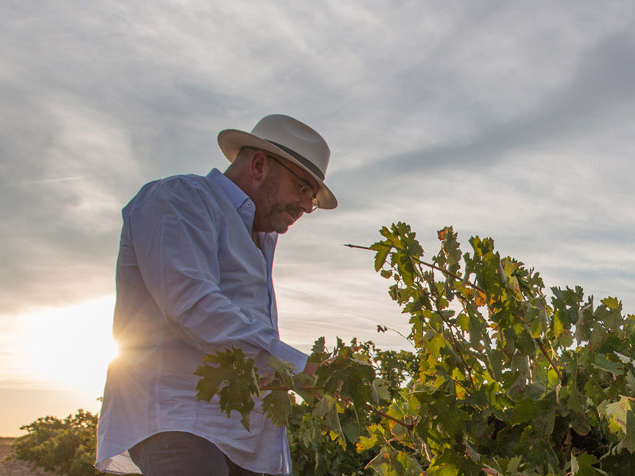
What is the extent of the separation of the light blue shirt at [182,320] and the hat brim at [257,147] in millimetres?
386

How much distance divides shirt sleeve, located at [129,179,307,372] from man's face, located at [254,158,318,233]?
44cm

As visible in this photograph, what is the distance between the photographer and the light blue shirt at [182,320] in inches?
86.7

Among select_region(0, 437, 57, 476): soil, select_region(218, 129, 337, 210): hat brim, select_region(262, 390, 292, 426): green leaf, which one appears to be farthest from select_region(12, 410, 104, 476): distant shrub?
select_region(262, 390, 292, 426): green leaf

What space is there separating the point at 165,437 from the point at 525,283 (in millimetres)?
1590

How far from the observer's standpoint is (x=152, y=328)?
2494mm

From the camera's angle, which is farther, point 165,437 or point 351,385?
point 165,437

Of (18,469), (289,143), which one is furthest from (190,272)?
(18,469)

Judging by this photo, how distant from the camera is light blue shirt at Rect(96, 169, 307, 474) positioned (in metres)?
2.20

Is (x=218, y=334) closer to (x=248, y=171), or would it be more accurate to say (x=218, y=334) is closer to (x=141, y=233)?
(x=141, y=233)

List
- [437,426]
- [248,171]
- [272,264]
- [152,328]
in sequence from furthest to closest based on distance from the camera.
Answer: [272,264] < [248,171] < [152,328] < [437,426]

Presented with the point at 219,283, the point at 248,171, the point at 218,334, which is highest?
the point at 248,171

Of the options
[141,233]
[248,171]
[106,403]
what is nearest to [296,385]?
[141,233]

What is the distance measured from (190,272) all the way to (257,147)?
1059mm

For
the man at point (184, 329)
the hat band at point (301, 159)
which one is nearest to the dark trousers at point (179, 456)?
the man at point (184, 329)
